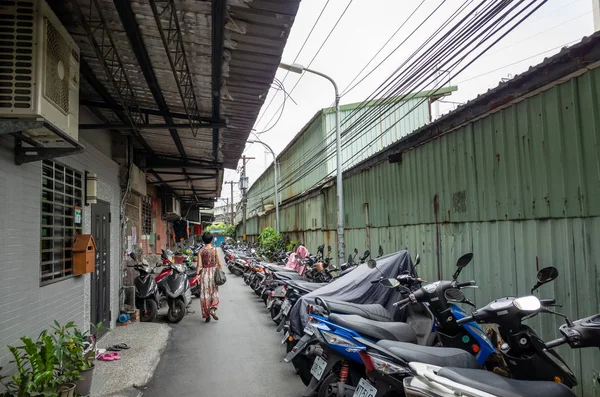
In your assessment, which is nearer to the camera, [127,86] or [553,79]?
[553,79]

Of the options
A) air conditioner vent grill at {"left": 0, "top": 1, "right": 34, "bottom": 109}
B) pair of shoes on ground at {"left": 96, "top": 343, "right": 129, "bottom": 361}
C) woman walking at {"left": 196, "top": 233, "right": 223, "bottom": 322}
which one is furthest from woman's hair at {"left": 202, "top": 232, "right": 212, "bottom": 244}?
air conditioner vent grill at {"left": 0, "top": 1, "right": 34, "bottom": 109}

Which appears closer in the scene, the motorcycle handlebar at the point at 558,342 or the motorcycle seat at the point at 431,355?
the motorcycle handlebar at the point at 558,342

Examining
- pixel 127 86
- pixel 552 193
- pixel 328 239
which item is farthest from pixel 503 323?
pixel 328 239

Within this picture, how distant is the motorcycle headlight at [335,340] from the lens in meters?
3.25

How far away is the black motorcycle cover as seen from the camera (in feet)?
15.8

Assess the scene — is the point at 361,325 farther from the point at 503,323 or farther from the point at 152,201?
A: the point at 152,201

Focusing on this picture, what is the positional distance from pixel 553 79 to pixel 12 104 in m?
4.43

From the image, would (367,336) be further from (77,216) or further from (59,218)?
(77,216)

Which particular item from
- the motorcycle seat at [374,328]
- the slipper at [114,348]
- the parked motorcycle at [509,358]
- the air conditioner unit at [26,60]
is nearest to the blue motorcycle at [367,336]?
the motorcycle seat at [374,328]

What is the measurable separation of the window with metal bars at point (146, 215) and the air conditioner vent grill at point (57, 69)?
9495mm

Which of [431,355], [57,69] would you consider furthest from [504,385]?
[57,69]

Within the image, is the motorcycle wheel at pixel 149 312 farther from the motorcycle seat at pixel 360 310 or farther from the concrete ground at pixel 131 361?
the motorcycle seat at pixel 360 310

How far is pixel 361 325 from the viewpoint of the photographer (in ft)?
11.2

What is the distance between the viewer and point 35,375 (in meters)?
3.13
